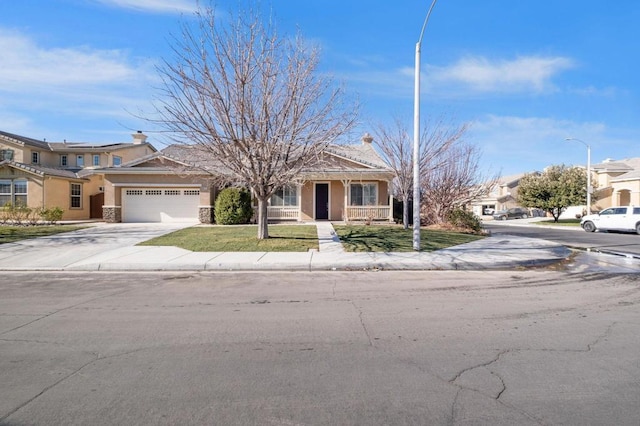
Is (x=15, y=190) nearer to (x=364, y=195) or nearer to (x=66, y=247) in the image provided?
(x=66, y=247)

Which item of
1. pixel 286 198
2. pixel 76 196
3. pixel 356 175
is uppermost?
pixel 356 175

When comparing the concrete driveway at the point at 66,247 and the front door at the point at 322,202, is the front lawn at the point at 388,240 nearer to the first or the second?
the front door at the point at 322,202

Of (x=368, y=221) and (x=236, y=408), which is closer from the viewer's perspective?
(x=236, y=408)

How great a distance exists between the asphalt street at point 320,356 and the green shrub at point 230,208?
44.1 ft

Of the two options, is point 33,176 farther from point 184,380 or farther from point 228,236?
point 184,380

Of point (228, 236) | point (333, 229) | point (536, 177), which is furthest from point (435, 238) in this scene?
point (536, 177)

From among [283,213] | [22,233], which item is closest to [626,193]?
[283,213]

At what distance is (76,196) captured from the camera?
26.6 metres

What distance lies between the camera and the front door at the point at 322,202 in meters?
24.0

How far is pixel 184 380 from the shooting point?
359 centimetres

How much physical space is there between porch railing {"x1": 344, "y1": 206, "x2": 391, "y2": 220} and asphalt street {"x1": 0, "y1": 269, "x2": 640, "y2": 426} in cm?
1551

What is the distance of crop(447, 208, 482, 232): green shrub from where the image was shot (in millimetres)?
19219

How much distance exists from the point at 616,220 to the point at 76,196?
118 ft

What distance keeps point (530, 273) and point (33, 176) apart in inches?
1107
